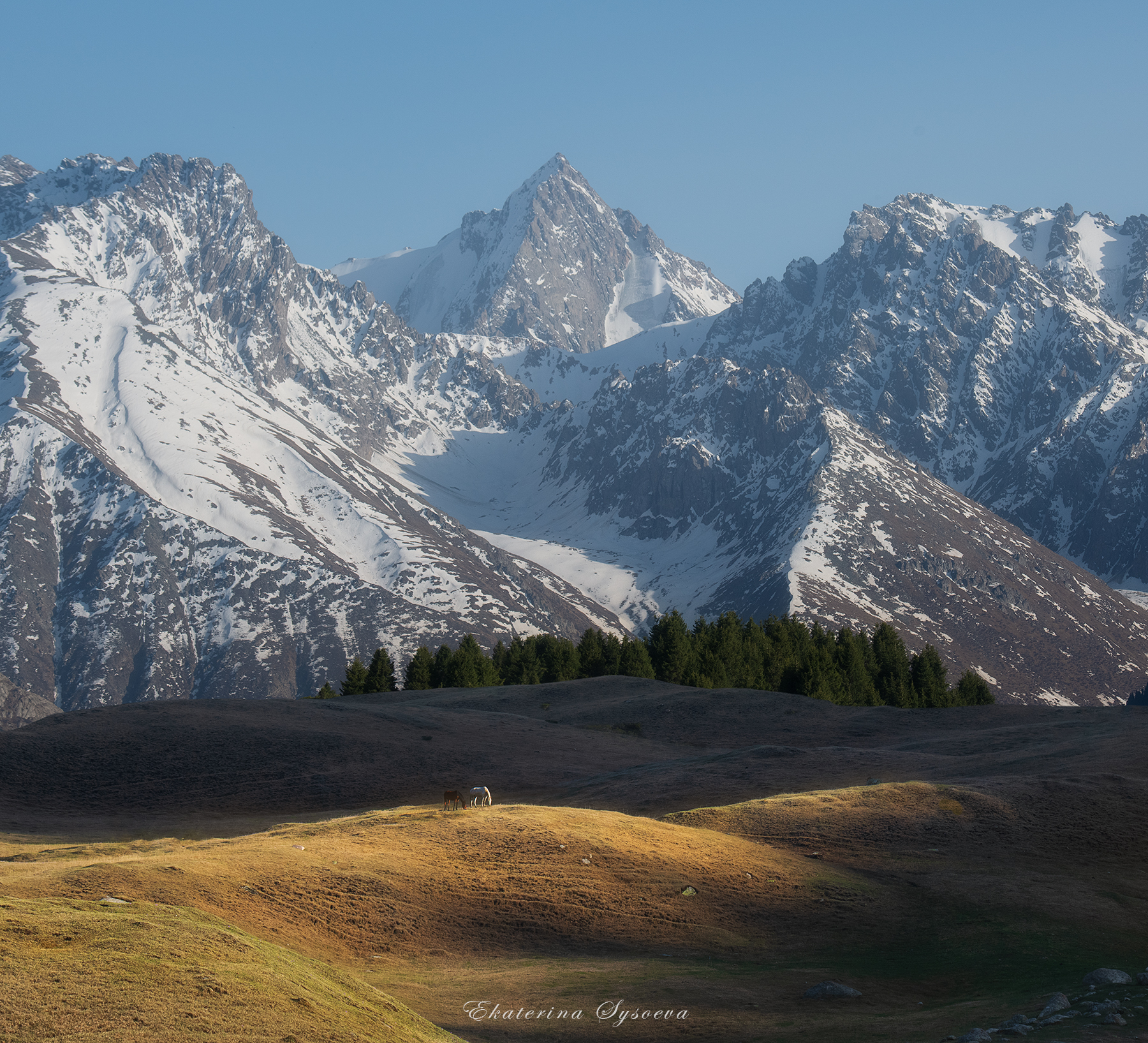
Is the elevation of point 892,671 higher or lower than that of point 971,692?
higher

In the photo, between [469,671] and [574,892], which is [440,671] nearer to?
[469,671]

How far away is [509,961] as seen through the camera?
114 feet

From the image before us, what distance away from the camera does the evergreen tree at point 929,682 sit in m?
148

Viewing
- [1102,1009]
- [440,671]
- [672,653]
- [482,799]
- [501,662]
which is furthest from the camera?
[501,662]

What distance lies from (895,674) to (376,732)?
88.7m

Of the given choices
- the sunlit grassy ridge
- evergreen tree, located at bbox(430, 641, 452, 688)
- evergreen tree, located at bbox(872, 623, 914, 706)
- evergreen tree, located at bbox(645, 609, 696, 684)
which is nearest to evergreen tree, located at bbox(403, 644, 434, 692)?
evergreen tree, located at bbox(430, 641, 452, 688)

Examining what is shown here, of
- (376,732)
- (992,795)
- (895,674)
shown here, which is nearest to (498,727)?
(376,732)

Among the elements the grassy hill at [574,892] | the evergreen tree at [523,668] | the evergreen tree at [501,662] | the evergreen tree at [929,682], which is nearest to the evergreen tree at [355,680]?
the evergreen tree at [501,662]

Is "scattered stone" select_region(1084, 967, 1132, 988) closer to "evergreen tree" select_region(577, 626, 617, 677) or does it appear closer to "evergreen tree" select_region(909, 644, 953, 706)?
"evergreen tree" select_region(909, 644, 953, 706)

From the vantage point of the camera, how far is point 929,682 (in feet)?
490

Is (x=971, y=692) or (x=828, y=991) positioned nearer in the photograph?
(x=828, y=991)

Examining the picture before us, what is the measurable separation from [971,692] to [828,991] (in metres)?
132

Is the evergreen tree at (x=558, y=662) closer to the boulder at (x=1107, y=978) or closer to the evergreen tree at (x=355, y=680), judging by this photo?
the evergreen tree at (x=355, y=680)

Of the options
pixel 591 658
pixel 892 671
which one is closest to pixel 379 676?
pixel 591 658
